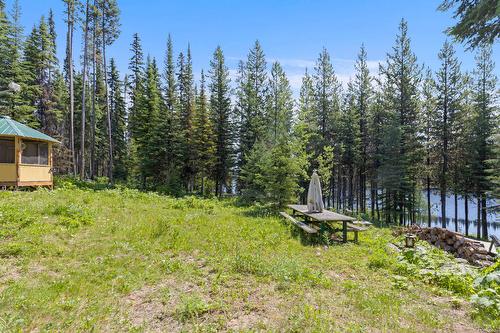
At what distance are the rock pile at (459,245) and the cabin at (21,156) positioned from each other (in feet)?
60.4

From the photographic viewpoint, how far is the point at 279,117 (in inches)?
975

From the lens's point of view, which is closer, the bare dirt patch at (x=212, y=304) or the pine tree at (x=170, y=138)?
the bare dirt patch at (x=212, y=304)

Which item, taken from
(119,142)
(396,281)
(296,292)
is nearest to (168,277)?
(296,292)

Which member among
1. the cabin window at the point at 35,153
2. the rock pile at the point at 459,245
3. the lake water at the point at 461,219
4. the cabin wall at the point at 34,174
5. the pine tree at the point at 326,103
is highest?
the pine tree at the point at 326,103

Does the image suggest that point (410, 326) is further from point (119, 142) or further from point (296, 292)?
point (119, 142)

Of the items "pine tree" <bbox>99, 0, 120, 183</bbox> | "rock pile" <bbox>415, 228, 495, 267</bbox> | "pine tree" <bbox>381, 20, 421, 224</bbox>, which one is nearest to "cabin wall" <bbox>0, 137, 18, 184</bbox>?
"pine tree" <bbox>99, 0, 120, 183</bbox>

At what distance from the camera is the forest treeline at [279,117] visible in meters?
21.4

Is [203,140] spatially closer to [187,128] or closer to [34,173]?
[187,128]

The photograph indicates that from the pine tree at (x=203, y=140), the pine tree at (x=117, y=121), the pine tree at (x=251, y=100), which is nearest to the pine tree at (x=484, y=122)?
the pine tree at (x=251, y=100)

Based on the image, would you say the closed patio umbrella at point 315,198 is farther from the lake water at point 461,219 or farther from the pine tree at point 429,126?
the pine tree at point 429,126

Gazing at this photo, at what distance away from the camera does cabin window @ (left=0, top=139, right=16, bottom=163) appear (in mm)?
13219

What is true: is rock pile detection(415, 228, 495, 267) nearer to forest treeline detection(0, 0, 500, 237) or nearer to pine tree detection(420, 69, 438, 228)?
forest treeline detection(0, 0, 500, 237)

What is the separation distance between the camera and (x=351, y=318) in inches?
155

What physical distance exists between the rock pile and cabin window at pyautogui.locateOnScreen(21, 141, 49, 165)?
18.6 metres
